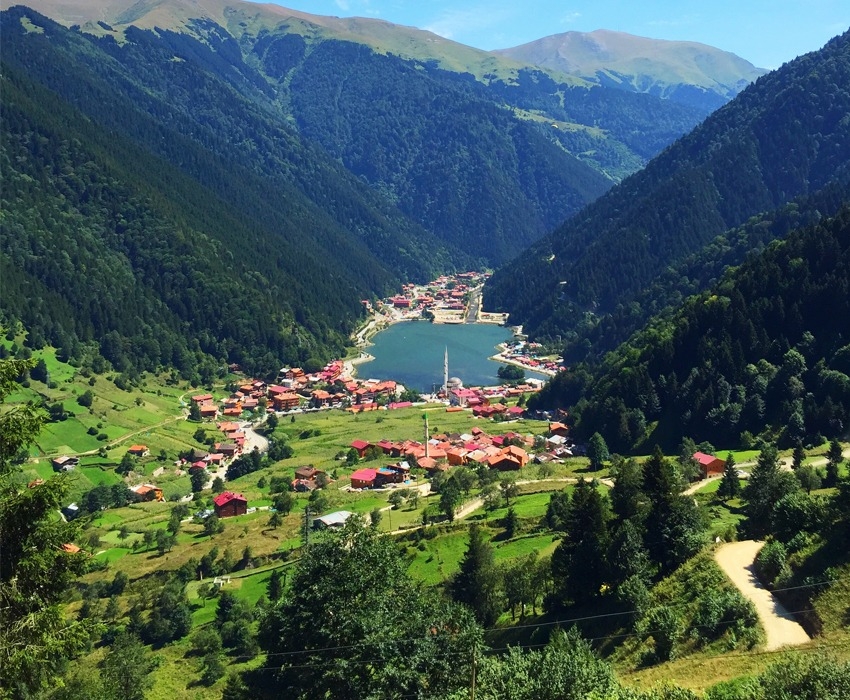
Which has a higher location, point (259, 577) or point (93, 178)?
point (93, 178)

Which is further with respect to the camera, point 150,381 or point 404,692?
point 150,381

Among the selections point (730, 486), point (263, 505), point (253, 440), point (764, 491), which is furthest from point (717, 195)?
point (764, 491)

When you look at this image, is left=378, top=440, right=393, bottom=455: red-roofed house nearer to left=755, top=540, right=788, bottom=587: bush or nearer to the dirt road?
the dirt road

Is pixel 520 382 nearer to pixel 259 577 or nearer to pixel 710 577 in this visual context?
pixel 259 577

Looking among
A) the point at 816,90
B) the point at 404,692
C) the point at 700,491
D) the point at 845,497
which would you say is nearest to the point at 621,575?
the point at 845,497

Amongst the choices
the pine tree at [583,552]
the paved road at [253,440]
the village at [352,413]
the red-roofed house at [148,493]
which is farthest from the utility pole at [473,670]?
the paved road at [253,440]

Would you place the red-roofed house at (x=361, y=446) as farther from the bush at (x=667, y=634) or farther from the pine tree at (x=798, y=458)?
the bush at (x=667, y=634)
